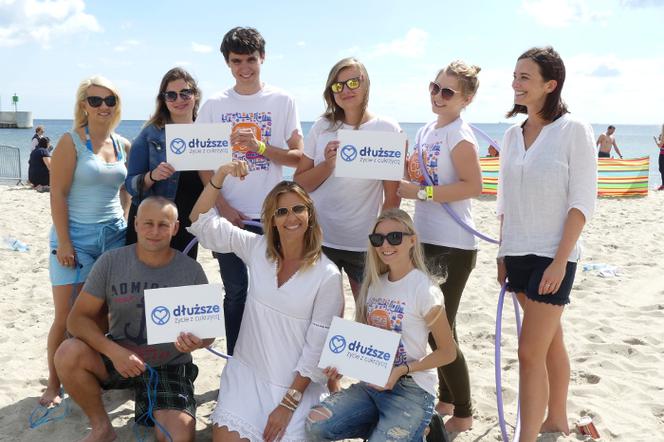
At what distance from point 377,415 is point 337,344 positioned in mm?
498

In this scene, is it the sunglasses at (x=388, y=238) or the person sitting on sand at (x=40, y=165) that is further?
the person sitting on sand at (x=40, y=165)

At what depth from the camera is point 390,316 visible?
311 cm

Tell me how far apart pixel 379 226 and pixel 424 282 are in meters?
0.39

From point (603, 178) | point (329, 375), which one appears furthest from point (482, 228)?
point (329, 375)

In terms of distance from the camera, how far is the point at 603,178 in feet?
48.0

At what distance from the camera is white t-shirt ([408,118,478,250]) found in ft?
10.9

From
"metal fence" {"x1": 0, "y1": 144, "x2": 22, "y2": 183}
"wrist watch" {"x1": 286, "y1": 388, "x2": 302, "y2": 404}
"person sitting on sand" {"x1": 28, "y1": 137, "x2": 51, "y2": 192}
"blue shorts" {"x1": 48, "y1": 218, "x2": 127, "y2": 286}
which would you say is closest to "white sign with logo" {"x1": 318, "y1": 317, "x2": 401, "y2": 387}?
"wrist watch" {"x1": 286, "y1": 388, "x2": 302, "y2": 404}

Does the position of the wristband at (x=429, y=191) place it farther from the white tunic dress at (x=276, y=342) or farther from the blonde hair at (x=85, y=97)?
the blonde hair at (x=85, y=97)

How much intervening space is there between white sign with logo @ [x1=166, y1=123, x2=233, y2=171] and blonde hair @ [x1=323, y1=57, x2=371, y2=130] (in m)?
0.63

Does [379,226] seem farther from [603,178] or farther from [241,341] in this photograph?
[603,178]

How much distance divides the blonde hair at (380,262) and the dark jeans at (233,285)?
94 centimetres

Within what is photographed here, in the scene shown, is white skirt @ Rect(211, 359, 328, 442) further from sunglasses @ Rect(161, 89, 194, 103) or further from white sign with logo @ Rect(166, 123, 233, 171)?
sunglasses @ Rect(161, 89, 194, 103)

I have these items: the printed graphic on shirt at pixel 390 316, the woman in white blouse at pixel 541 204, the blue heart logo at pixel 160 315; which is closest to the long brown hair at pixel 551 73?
the woman in white blouse at pixel 541 204

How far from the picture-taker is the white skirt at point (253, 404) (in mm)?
3074
